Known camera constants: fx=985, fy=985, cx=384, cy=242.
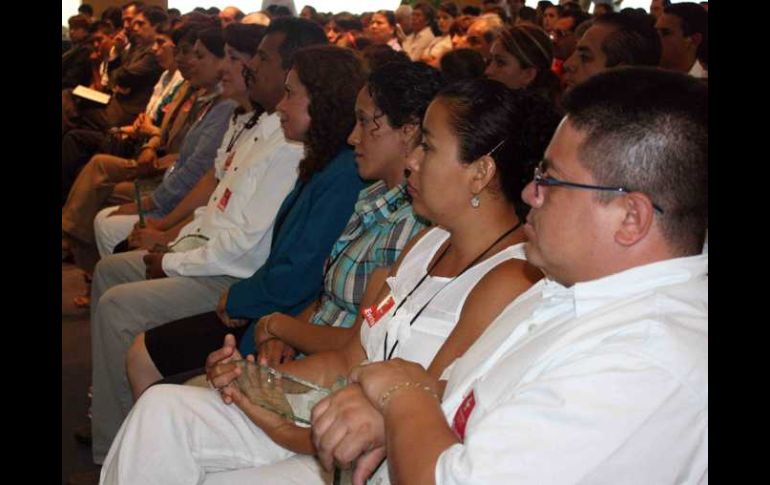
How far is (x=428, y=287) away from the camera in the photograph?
82.6 inches

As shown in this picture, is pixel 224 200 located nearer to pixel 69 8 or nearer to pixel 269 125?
pixel 269 125

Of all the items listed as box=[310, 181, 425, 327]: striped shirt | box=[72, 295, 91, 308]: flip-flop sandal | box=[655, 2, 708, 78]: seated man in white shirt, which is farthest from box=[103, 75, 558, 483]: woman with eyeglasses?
box=[72, 295, 91, 308]: flip-flop sandal

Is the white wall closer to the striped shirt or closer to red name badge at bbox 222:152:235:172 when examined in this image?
red name badge at bbox 222:152:235:172

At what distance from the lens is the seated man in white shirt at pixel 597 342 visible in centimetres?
126

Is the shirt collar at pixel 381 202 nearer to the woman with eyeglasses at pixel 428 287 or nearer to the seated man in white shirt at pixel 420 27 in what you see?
the woman with eyeglasses at pixel 428 287

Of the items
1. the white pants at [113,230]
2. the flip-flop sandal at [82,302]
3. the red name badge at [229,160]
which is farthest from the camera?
Answer: the flip-flop sandal at [82,302]

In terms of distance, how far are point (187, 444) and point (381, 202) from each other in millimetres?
839

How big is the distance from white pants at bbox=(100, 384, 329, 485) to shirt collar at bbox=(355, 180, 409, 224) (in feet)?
2.26

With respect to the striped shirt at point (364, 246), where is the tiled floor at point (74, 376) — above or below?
below

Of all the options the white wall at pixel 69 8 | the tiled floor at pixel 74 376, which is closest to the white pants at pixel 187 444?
the tiled floor at pixel 74 376

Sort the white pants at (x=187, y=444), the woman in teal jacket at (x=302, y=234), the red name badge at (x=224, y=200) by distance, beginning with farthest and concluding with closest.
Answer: the red name badge at (x=224, y=200) < the woman in teal jacket at (x=302, y=234) < the white pants at (x=187, y=444)

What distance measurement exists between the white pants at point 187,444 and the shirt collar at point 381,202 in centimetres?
69
